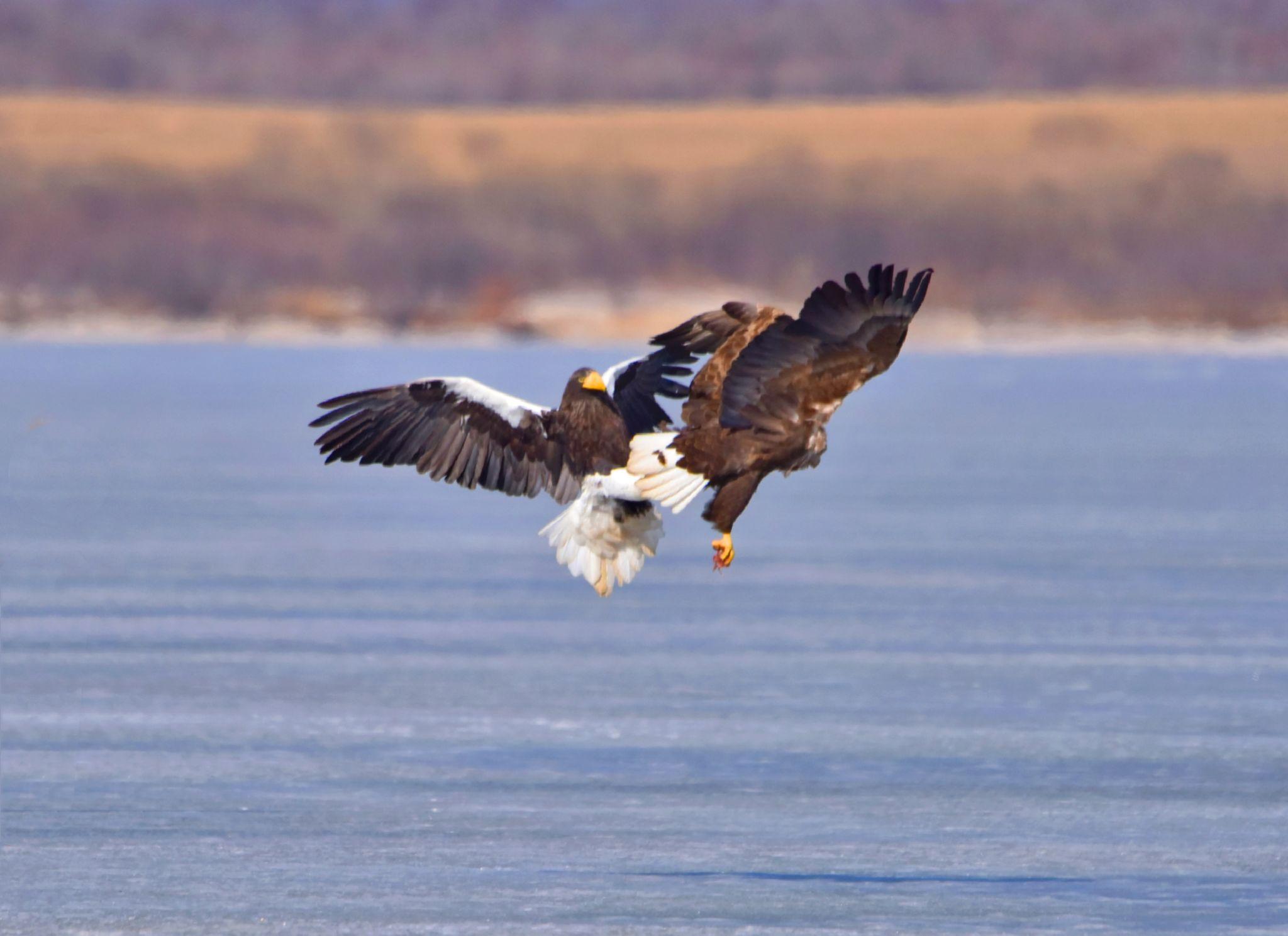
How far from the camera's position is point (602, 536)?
7156 millimetres

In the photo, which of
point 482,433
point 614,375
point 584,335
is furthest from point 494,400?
point 584,335

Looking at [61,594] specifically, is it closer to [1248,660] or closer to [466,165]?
[1248,660]

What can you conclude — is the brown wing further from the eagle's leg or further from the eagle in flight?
the eagle's leg

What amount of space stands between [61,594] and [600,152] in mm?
44393

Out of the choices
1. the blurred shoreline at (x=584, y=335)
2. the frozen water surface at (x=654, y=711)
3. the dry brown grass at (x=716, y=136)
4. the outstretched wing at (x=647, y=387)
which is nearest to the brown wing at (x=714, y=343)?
the outstretched wing at (x=647, y=387)

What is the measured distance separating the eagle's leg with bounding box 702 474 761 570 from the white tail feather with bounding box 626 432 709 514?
0.06 m

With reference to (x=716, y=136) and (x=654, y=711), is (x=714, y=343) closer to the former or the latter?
(x=654, y=711)

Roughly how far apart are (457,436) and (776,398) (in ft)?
Answer: 3.48

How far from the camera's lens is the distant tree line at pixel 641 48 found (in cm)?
8238

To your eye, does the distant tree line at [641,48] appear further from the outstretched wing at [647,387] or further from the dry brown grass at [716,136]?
the outstretched wing at [647,387]

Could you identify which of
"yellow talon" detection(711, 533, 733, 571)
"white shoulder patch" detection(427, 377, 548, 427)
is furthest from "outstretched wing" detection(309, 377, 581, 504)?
"yellow talon" detection(711, 533, 733, 571)

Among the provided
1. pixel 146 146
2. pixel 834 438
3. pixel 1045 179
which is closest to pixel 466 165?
pixel 146 146

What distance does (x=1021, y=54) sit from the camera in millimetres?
86125

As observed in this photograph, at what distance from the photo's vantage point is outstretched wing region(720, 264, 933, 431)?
6426 millimetres
